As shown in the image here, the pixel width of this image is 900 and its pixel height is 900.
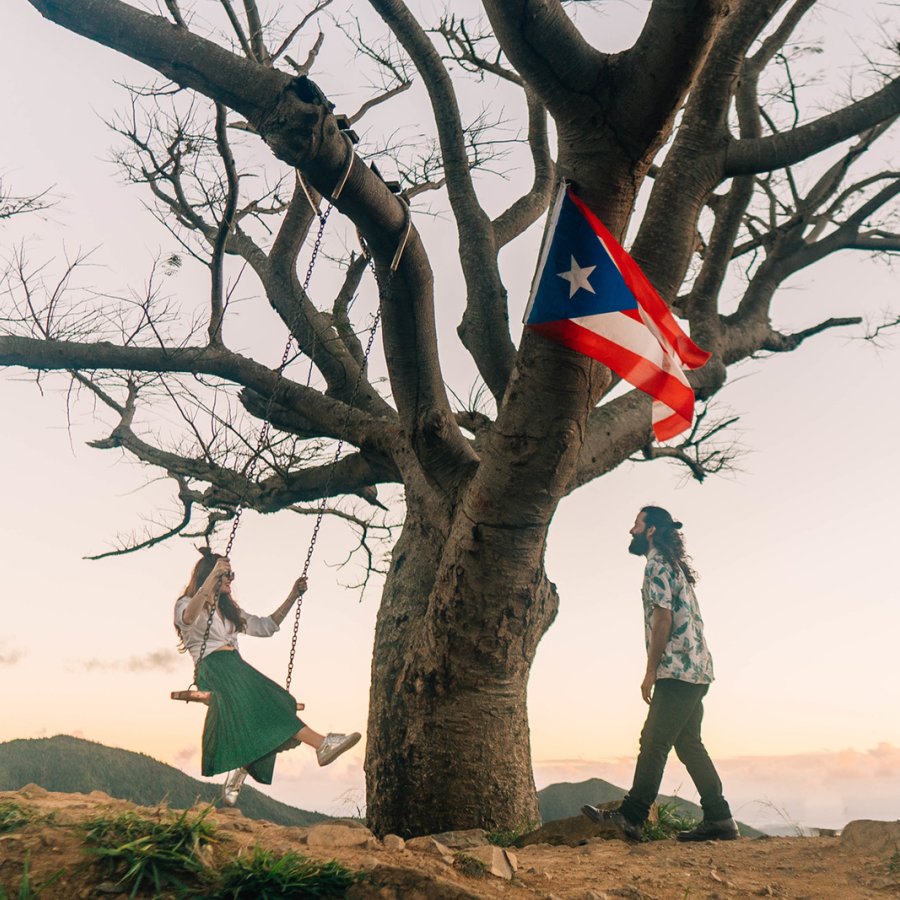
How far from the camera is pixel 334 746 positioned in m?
4.52

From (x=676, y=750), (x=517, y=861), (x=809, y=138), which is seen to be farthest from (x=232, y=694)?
(x=809, y=138)

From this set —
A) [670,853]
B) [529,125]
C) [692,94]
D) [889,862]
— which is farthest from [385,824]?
[529,125]

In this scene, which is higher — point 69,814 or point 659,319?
point 659,319

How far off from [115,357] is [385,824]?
3839mm

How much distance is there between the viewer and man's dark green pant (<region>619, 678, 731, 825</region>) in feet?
15.0

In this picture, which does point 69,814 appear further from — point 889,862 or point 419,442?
point 889,862

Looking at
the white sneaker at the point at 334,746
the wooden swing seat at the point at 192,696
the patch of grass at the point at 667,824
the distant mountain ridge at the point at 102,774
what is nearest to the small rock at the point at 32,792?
the wooden swing seat at the point at 192,696

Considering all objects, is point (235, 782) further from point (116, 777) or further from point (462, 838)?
point (116, 777)

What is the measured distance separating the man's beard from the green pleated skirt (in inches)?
91.5

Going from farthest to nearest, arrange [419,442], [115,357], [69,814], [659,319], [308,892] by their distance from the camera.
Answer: [115,357] < [419,442] < [659,319] < [69,814] < [308,892]

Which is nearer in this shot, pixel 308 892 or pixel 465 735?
pixel 308 892

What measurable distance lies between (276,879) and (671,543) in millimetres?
3168

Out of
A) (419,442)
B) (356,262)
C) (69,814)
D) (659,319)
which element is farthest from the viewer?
(356,262)

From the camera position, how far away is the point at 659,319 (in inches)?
152
